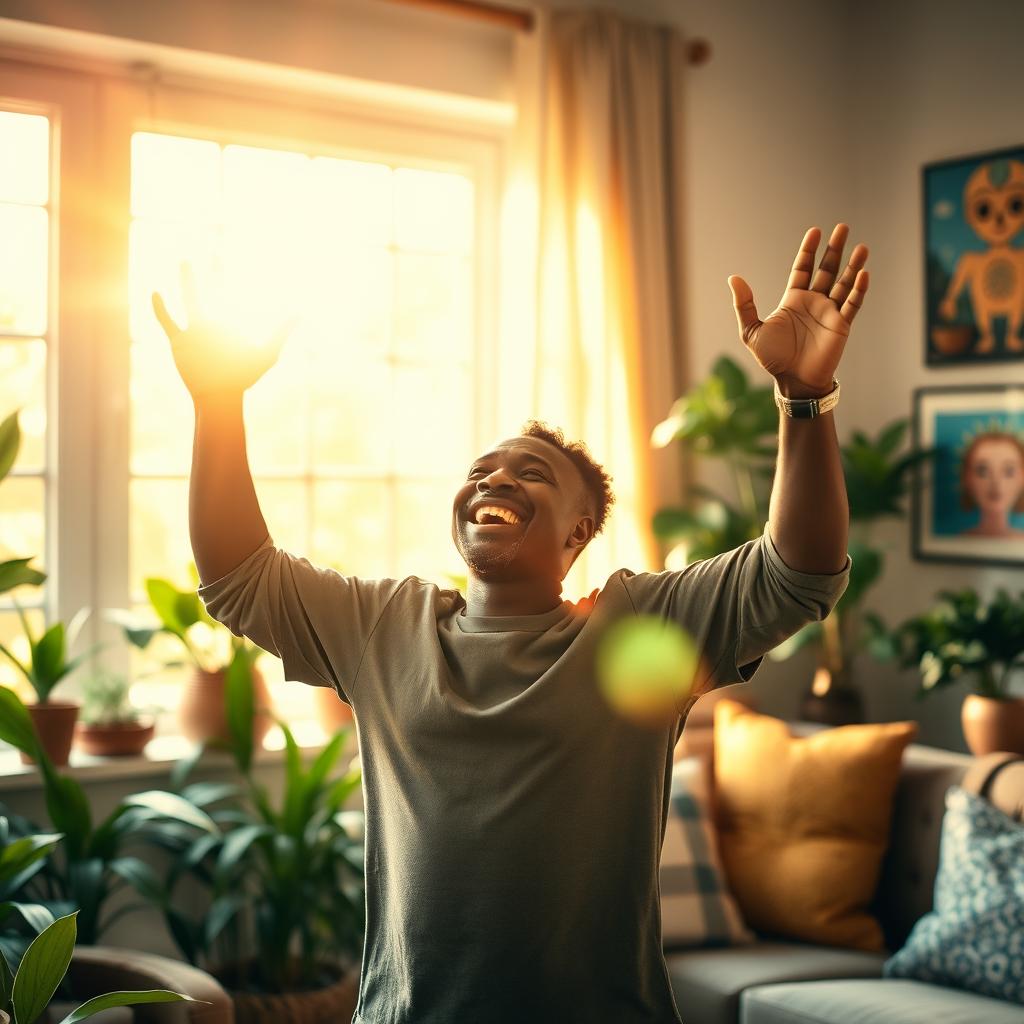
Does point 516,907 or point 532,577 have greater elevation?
point 532,577

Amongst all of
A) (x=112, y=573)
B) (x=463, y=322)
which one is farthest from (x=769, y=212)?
(x=112, y=573)

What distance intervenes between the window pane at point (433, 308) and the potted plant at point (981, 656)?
4.87ft

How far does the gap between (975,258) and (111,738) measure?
268cm

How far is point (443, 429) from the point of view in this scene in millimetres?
3598

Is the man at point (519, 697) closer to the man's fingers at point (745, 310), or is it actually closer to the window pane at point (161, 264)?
the man's fingers at point (745, 310)

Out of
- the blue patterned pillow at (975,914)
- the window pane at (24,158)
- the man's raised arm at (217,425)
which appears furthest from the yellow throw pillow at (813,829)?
the window pane at (24,158)

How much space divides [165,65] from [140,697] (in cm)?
159

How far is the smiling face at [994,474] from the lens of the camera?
3557 mm

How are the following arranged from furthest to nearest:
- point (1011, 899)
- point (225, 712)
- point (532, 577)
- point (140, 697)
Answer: point (140, 697) → point (225, 712) → point (1011, 899) → point (532, 577)

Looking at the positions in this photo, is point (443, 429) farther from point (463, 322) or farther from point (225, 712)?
point (225, 712)

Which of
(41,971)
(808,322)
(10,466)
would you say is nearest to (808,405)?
(808,322)

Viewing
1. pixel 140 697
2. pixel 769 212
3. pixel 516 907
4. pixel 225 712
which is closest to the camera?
pixel 516 907

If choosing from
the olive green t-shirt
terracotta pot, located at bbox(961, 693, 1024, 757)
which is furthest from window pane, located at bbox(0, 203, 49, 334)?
terracotta pot, located at bbox(961, 693, 1024, 757)

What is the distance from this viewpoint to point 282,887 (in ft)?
9.06
